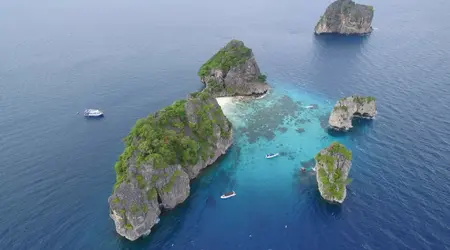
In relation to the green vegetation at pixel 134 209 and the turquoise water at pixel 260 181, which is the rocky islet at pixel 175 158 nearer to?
the green vegetation at pixel 134 209

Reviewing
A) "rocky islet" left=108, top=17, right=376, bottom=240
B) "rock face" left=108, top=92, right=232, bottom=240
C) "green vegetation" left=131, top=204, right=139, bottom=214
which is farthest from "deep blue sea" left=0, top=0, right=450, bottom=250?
"green vegetation" left=131, top=204, right=139, bottom=214

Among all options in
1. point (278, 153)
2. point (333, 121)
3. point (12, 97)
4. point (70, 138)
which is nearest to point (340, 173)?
point (278, 153)

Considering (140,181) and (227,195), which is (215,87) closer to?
(227,195)

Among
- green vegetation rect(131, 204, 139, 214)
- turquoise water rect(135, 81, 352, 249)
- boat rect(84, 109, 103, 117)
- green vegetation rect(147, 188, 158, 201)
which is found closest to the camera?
green vegetation rect(131, 204, 139, 214)

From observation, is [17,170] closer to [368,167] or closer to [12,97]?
[12,97]

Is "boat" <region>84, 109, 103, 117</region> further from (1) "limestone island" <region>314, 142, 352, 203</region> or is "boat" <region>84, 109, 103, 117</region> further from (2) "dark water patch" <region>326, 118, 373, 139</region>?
(2) "dark water patch" <region>326, 118, 373, 139</region>

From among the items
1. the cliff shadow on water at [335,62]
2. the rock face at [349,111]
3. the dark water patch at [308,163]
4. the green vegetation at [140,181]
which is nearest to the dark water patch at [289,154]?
the dark water patch at [308,163]
